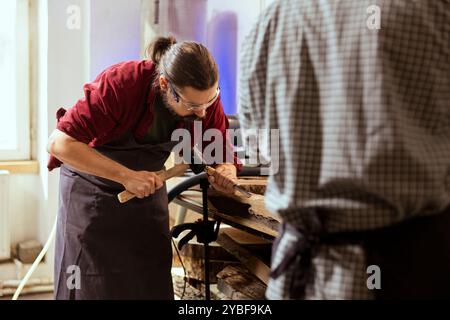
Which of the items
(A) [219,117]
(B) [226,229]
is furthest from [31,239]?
(A) [219,117]

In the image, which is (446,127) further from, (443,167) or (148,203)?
(148,203)

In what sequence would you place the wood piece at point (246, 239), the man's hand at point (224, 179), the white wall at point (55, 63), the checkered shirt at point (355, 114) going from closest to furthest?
1. the checkered shirt at point (355, 114)
2. the man's hand at point (224, 179)
3. the wood piece at point (246, 239)
4. the white wall at point (55, 63)

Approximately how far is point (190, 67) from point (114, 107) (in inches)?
10.6

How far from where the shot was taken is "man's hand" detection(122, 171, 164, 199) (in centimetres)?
178

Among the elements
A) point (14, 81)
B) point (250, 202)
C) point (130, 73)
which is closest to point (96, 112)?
point (130, 73)

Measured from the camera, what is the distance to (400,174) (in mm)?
897

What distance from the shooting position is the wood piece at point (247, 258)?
6.19 feet

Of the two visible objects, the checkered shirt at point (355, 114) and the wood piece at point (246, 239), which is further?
the wood piece at point (246, 239)

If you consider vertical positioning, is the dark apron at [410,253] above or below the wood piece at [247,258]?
above

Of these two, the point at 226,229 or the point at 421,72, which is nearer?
the point at 421,72

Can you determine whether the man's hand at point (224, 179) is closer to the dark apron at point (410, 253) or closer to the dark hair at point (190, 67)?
the dark hair at point (190, 67)

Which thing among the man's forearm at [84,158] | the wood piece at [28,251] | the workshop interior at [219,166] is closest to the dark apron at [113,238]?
the workshop interior at [219,166]

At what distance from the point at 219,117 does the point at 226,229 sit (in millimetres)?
552
